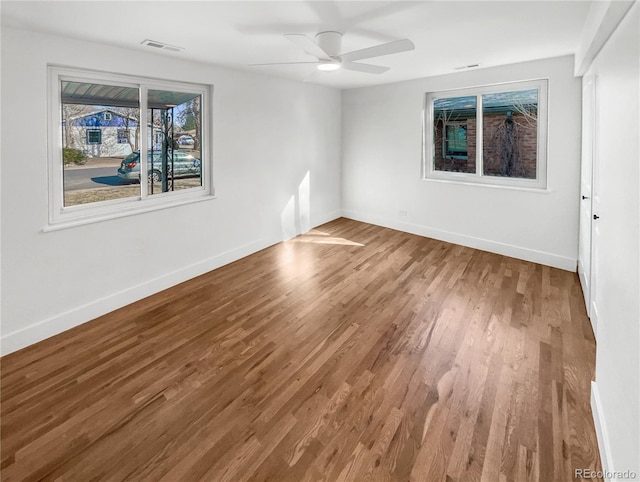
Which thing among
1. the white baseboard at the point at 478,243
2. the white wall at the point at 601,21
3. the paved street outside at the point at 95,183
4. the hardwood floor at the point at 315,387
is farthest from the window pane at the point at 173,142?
the white wall at the point at 601,21

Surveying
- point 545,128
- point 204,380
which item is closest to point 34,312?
point 204,380

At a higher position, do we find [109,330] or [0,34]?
[0,34]

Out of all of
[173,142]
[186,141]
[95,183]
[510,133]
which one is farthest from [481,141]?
[95,183]

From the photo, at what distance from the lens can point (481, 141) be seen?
4770 millimetres

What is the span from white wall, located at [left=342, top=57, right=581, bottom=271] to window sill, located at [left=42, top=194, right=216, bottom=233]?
2.99 m

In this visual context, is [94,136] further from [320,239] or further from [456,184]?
[456,184]

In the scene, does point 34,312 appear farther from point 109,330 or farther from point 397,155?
→ point 397,155

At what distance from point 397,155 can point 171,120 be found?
11.2 ft

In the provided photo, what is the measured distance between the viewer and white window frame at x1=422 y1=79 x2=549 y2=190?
13.6 ft

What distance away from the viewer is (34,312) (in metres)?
2.74

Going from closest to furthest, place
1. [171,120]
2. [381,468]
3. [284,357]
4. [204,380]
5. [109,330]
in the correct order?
[381,468], [204,380], [284,357], [109,330], [171,120]

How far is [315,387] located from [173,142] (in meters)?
3.03

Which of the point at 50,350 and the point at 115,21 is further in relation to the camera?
the point at 50,350

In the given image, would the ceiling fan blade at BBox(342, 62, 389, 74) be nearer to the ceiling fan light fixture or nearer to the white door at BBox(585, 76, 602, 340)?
the ceiling fan light fixture
